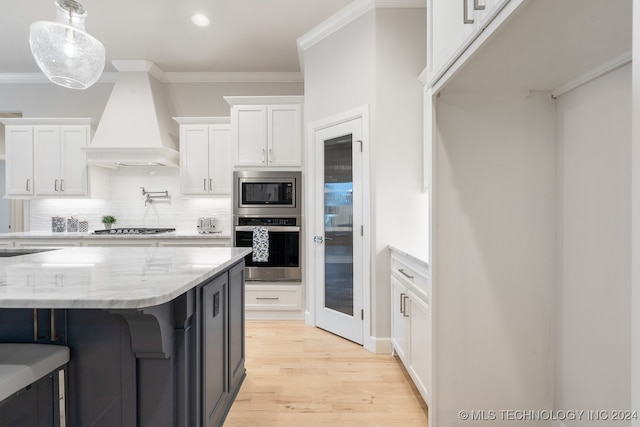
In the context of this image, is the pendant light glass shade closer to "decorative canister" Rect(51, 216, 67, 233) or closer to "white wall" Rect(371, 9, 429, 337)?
"white wall" Rect(371, 9, 429, 337)

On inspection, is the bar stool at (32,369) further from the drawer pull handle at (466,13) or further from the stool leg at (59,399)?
the drawer pull handle at (466,13)

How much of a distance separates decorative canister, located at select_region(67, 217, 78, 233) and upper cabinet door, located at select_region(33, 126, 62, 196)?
37 cm

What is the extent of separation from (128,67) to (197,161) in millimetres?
1503

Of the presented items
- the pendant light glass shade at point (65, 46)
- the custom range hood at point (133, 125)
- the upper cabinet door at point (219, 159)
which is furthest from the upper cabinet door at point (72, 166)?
the pendant light glass shade at point (65, 46)

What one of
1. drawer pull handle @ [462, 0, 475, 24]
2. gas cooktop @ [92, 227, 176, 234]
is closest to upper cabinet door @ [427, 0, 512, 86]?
drawer pull handle @ [462, 0, 475, 24]

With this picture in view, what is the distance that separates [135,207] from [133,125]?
1123 mm

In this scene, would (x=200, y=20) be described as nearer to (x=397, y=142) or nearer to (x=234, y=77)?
(x=234, y=77)

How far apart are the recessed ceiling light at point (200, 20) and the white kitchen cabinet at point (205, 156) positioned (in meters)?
1.07

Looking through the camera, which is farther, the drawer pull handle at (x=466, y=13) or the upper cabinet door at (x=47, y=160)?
the upper cabinet door at (x=47, y=160)

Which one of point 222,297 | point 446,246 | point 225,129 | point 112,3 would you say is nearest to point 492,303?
point 446,246

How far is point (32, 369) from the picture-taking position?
1109mm

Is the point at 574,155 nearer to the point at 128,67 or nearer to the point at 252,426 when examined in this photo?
the point at 252,426

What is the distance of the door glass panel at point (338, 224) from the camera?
10.5 feet

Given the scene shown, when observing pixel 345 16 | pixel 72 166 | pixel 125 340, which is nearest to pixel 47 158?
pixel 72 166
